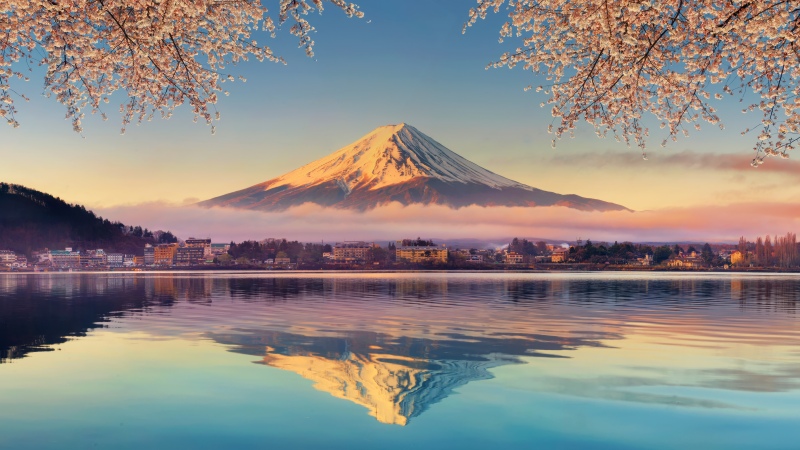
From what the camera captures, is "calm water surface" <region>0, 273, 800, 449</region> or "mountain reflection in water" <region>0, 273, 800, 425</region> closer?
"calm water surface" <region>0, 273, 800, 449</region>

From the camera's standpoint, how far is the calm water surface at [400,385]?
10867 millimetres

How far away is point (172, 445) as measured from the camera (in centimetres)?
1040

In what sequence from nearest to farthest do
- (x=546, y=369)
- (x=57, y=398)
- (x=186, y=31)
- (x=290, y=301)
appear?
(x=57, y=398) → (x=186, y=31) → (x=546, y=369) → (x=290, y=301)

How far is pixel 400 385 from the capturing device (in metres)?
14.8

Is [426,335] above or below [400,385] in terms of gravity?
below

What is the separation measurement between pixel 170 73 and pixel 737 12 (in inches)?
498

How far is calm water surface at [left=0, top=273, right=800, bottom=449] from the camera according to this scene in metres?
10.9

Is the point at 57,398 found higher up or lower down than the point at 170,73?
lower down

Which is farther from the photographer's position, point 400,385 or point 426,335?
point 426,335

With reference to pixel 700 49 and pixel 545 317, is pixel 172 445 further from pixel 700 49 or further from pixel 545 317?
pixel 545 317

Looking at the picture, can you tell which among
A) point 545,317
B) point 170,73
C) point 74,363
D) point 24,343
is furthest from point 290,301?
point 170,73

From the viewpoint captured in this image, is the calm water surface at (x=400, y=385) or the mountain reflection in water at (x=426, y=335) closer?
the calm water surface at (x=400, y=385)

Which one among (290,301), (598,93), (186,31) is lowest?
(290,301)

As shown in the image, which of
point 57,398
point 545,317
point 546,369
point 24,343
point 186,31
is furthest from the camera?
point 545,317
